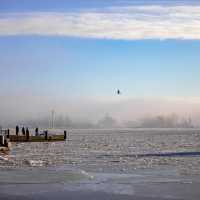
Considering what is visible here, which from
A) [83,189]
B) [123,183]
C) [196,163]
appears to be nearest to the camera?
[83,189]

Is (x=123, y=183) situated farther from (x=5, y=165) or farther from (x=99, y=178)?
(x=5, y=165)

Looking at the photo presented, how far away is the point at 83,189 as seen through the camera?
1753 centimetres

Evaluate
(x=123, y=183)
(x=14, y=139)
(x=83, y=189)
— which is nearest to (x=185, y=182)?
(x=123, y=183)

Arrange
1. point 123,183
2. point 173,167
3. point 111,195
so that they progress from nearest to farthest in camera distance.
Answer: point 111,195 < point 123,183 < point 173,167

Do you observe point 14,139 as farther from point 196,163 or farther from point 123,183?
point 123,183

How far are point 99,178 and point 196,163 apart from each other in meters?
8.87

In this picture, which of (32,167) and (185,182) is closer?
(185,182)

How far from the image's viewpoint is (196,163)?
2788 cm

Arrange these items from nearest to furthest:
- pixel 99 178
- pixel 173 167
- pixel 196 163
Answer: pixel 99 178
pixel 173 167
pixel 196 163

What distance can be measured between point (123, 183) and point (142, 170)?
16.7 ft

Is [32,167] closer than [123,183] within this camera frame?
No

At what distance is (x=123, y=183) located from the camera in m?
19.1

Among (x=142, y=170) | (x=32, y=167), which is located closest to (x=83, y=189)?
(x=142, y=170)

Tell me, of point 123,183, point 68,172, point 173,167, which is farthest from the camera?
point 173,167
